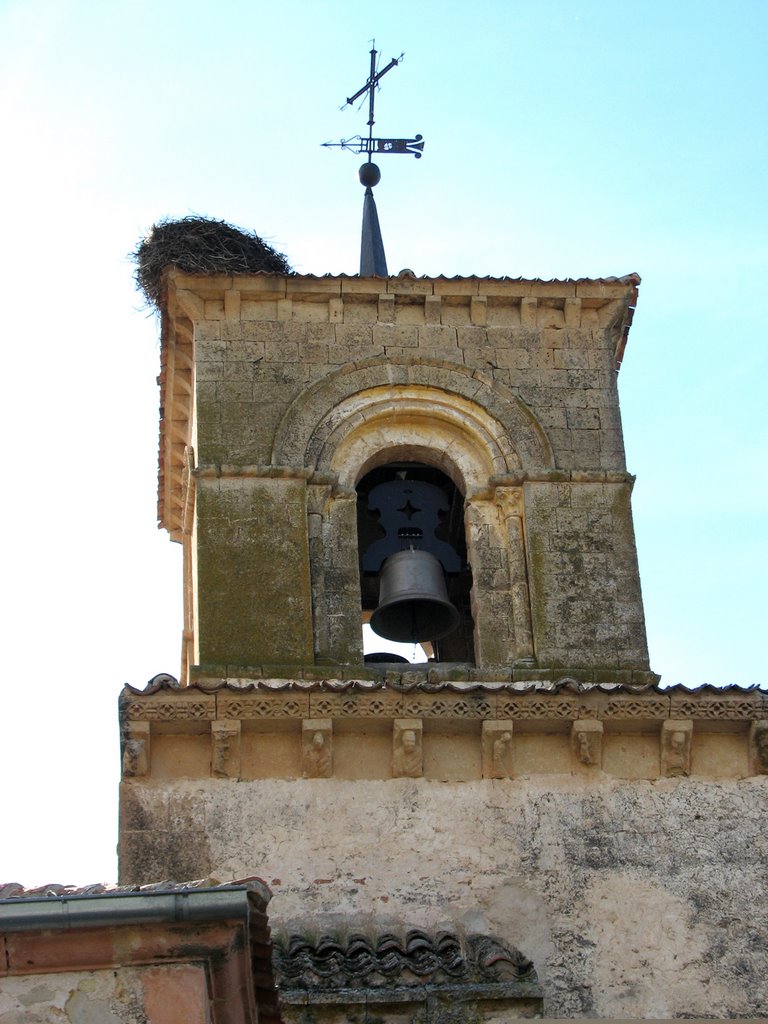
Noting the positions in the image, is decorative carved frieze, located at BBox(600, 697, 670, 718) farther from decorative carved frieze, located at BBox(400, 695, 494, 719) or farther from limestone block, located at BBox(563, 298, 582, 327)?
limestone block, located at BBox(563, 298, 582, 327)

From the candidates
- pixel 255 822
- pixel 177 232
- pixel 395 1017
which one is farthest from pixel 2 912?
pixel 177 232

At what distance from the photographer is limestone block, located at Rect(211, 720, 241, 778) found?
508 inches

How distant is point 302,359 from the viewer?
51.7 feet

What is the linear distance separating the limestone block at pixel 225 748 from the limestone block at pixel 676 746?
2.41 m

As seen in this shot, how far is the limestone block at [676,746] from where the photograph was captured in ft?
43.6

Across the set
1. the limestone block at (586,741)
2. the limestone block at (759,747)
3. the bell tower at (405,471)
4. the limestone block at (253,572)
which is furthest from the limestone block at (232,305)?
the limestone block at (759,747)

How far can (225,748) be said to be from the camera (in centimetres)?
1295

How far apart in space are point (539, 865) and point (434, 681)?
156 cm

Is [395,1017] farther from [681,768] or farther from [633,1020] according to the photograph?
[681,768]

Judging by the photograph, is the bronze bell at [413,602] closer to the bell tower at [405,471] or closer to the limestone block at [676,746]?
the bell tower at [405,471]

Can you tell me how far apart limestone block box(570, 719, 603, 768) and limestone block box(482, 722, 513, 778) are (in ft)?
1.22

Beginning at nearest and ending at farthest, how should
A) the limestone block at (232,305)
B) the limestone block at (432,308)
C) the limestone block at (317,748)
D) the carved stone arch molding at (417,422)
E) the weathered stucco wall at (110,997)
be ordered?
the weathered stucco wall at (110,997)
the limestone block at (317,748)
the carved stone arch molding at (417,422)
the limestone block at (232,305)
the limestone block at (432,308)

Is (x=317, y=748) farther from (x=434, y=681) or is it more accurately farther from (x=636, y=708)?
(x=636, y=708)

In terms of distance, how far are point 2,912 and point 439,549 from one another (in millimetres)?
6577
